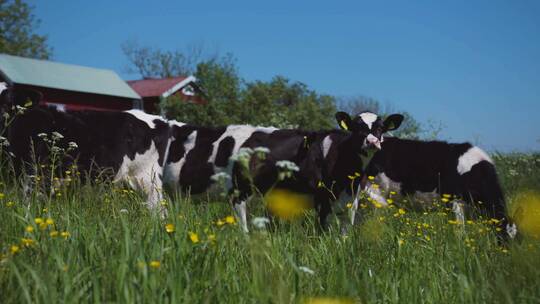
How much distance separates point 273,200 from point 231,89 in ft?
65.7

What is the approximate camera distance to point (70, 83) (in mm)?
35812

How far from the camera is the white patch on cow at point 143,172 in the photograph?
643cm

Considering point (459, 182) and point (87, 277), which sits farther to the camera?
point (459, 182)

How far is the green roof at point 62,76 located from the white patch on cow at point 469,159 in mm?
31755

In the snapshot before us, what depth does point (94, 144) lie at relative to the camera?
6570 mm

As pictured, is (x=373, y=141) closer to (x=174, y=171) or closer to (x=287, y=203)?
(x=287, y=203)

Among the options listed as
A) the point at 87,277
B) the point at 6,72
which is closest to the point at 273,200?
the point at 87,277

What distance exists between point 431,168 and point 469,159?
1.88 feet

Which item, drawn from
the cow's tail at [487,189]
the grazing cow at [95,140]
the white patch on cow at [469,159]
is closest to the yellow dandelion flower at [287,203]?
the grazing cow at [95,140]

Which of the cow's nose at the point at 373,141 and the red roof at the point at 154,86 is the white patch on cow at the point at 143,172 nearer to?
the cow's nose at the point at 373,141

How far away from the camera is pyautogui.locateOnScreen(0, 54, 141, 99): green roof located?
3338cm

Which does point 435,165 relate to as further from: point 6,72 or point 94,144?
point 6,72

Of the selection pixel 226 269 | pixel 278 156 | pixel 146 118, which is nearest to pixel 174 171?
pixel 146 118

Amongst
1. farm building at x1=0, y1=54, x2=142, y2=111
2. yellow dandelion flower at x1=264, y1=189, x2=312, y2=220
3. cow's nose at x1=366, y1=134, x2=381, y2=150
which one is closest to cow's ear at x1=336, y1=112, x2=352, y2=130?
cow's nose at x1=366, y1=134, x2=381, y2=150
